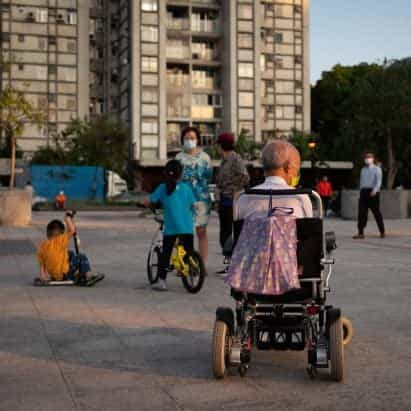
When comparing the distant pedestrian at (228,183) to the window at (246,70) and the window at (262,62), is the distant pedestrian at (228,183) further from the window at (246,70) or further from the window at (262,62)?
the window at (262,62)

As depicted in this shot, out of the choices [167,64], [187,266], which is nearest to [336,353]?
[187,266]

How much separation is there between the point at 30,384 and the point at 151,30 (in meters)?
68.0

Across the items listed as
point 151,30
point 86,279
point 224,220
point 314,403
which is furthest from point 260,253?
point 151,30

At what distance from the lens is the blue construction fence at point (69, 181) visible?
46.3m

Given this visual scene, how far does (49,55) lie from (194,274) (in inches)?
2670

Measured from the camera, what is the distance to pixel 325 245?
4.87 metres

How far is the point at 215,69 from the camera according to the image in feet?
245

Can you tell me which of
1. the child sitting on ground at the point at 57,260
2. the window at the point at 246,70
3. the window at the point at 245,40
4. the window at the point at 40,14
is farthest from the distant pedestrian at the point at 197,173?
the window at the point at 40,14

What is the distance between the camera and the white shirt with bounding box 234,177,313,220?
15.5 ft

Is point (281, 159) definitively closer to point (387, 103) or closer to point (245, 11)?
point (387, 103)

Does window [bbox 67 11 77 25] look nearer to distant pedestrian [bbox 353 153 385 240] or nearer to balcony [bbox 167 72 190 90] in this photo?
balcony [bbox 167 72 190 90]

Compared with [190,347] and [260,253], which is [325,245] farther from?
[190,347]

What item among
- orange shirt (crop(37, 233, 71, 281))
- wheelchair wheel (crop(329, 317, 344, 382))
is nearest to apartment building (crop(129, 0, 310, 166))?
orange shirt (crop(37, 233, 71, 281))

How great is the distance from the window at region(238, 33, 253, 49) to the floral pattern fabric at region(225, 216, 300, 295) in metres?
70.1
